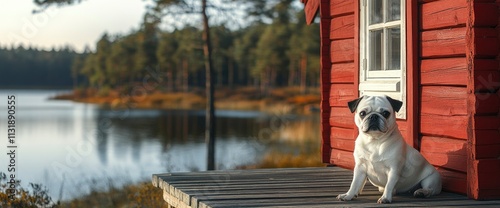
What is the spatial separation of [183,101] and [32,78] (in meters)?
34.1

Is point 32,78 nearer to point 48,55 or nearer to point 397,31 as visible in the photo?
point 48,55

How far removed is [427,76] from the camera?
20.6ft

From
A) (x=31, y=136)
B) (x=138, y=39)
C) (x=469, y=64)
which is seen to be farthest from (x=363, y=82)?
(x=31, y=136)

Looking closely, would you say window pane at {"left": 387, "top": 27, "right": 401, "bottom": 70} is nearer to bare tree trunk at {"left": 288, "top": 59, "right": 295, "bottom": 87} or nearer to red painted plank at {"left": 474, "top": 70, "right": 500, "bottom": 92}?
red painted plank at {"left": 474, "top": 70, "right": 500, "bottom": 92}

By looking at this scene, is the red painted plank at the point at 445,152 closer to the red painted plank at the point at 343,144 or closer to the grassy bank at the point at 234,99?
the red painted plank at the point at 343,144

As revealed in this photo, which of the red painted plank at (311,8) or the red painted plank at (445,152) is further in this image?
the red painted plank at (311,8)

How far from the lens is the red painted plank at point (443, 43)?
5.82 metres

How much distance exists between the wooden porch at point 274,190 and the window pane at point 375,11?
1.51 meters

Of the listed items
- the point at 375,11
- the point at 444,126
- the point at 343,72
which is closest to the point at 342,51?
the point at 343,72

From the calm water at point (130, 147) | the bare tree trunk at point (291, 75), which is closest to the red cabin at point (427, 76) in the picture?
the calm water at point (130, 147)

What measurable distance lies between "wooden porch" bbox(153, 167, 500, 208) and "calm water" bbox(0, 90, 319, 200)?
6.85 feet

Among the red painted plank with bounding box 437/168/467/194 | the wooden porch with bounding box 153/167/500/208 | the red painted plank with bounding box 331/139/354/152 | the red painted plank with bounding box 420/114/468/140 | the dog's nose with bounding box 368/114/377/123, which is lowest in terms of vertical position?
the wooden porch with bounding box 153/167/500/208

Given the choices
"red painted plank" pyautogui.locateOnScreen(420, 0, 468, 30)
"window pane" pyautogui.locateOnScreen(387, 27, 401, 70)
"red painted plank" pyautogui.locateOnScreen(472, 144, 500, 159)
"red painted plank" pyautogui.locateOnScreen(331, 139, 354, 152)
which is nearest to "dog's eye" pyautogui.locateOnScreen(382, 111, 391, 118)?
"red painted plank" pyautogui.locateOnScreen(472, 144, 500, 159)

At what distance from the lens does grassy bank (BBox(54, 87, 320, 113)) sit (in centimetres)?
5559
